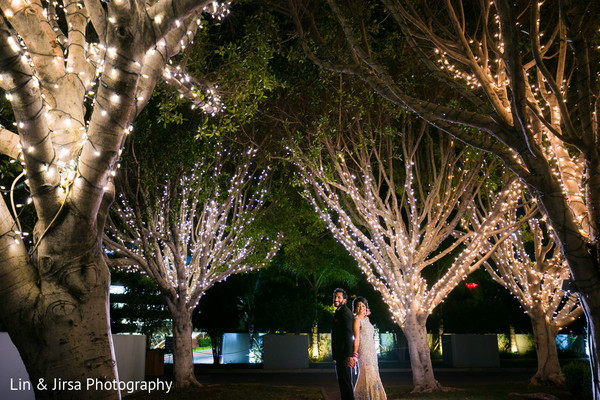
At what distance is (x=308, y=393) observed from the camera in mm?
11961

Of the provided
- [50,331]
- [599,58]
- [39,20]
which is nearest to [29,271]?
[50,331]

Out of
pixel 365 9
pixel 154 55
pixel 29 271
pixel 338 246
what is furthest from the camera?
pixel 338 246

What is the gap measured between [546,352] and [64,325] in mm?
13766

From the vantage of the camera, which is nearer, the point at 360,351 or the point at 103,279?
the point at 103,279

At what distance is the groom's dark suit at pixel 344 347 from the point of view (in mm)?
7379

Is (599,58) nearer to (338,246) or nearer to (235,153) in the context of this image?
(235,153)

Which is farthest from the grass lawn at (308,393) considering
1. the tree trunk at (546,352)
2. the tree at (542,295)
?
the tree at (542,295)

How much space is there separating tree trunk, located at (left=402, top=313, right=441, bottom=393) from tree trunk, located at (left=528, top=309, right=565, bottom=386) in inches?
152

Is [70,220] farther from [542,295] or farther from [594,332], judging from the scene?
[542,295]

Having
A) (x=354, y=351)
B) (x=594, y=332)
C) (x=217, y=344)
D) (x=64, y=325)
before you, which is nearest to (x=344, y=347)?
(x=354, y=351)

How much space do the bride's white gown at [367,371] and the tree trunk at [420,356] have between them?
3.44m

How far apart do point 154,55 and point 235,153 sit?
32.1 feet

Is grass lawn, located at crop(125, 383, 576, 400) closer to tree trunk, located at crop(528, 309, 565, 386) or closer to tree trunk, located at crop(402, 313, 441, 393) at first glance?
tree trunk, located at crop(402, 313, 441, 393)

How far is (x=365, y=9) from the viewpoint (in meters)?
9.38
